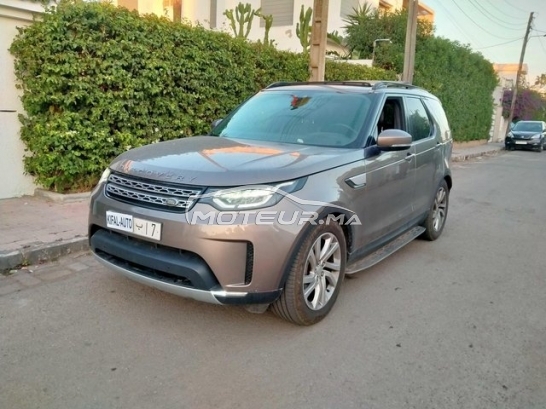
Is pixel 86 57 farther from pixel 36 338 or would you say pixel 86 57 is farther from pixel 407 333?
pixel 407 333

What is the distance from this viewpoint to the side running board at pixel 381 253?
3.65m

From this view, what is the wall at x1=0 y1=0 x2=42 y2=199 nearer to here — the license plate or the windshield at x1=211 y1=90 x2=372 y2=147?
the windshield at x1=211 y1=90 x2=372 y2=147

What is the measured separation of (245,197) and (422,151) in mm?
2687

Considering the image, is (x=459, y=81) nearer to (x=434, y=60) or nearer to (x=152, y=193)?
(x=434, y=60)

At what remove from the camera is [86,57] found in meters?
5.75

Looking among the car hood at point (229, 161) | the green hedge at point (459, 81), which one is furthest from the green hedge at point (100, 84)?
the green hedge at point (459, 81)

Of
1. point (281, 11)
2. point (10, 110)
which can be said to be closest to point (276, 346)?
point (10, 110)

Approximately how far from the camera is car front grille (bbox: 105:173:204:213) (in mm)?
2774

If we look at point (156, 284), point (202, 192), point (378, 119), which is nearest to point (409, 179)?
Result: point (378, 119)

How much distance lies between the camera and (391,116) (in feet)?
13.9

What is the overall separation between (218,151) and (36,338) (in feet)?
5.85

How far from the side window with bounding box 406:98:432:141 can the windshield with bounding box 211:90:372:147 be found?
836 mm

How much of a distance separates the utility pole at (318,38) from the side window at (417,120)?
13.2 feet

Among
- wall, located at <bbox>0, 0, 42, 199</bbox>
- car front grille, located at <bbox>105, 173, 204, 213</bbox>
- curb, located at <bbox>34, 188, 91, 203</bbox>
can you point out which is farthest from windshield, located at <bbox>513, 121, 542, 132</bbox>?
car front grille, located at <bbox>105, 173, 204, 213</bbox>
